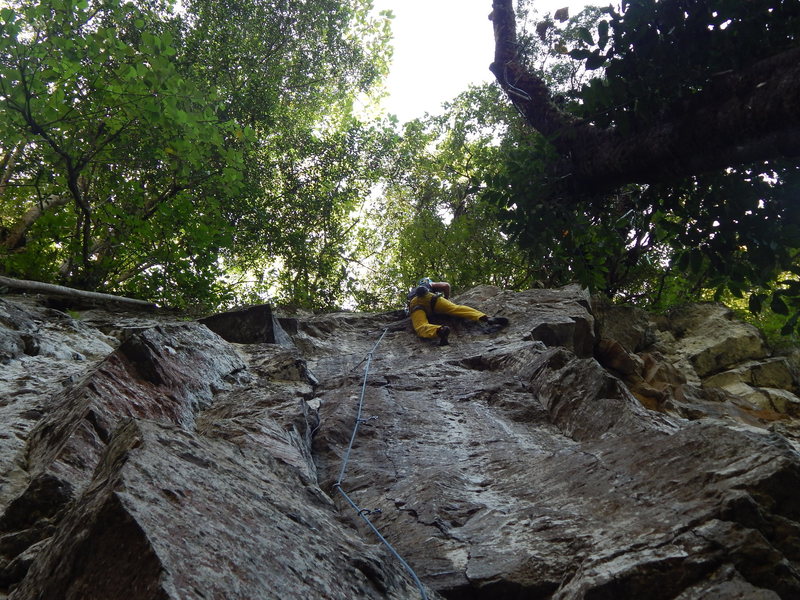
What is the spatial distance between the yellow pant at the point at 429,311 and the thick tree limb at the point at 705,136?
17.1 feet

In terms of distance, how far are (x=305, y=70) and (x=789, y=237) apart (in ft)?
53.9

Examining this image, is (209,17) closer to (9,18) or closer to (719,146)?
(9,18)

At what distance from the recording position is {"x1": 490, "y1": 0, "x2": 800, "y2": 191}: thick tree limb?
3.29 metres

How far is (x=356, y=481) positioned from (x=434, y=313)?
6.32 m

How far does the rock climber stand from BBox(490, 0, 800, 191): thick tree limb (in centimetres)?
490

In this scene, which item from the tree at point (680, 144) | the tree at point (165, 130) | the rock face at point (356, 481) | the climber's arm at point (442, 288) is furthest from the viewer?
the climber's arm at point (442, 288)

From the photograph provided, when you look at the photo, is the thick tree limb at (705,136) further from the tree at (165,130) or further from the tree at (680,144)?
the tree at (165,130)

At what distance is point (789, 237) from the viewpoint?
4.14m

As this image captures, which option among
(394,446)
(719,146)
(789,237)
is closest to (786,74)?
(719,146)

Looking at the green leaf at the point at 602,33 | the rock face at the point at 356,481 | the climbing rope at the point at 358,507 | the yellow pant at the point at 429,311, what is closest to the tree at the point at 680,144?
the green leaf at the point at 602,33

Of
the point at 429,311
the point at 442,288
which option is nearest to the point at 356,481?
the point at 429,311

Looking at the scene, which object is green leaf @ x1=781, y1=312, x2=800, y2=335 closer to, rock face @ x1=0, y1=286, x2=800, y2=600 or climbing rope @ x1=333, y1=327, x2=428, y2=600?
rock face @ x1=0, y1=286, x2=800, y2=600

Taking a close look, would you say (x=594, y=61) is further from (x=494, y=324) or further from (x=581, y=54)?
(x=494, y=324)

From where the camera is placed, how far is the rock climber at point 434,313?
375 inches
